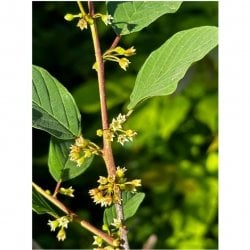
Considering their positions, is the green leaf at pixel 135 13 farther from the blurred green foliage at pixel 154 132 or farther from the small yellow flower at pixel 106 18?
the blurred green foliage at pixel 154 132

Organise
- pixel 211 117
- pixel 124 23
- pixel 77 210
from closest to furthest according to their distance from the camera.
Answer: pixel 124 23 → pixel 211 117 → pixel 77 210

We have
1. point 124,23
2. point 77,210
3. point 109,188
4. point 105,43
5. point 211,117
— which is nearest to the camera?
point 109,188

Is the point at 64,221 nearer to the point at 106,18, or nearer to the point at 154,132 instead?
the point at 106,18


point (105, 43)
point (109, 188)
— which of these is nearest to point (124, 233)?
point (109, 188)

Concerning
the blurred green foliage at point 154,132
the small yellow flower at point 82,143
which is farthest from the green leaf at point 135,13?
the blurred green foliage at point 154,132

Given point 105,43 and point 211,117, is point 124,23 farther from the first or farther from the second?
point 105,43

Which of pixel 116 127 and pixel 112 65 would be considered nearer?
pixel 116 127

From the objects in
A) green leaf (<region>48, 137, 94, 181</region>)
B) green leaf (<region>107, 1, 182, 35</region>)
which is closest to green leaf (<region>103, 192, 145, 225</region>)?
green leaf (<region>48, 137, 94, 181</region>)

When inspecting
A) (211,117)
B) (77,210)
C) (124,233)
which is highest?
(211,117)
